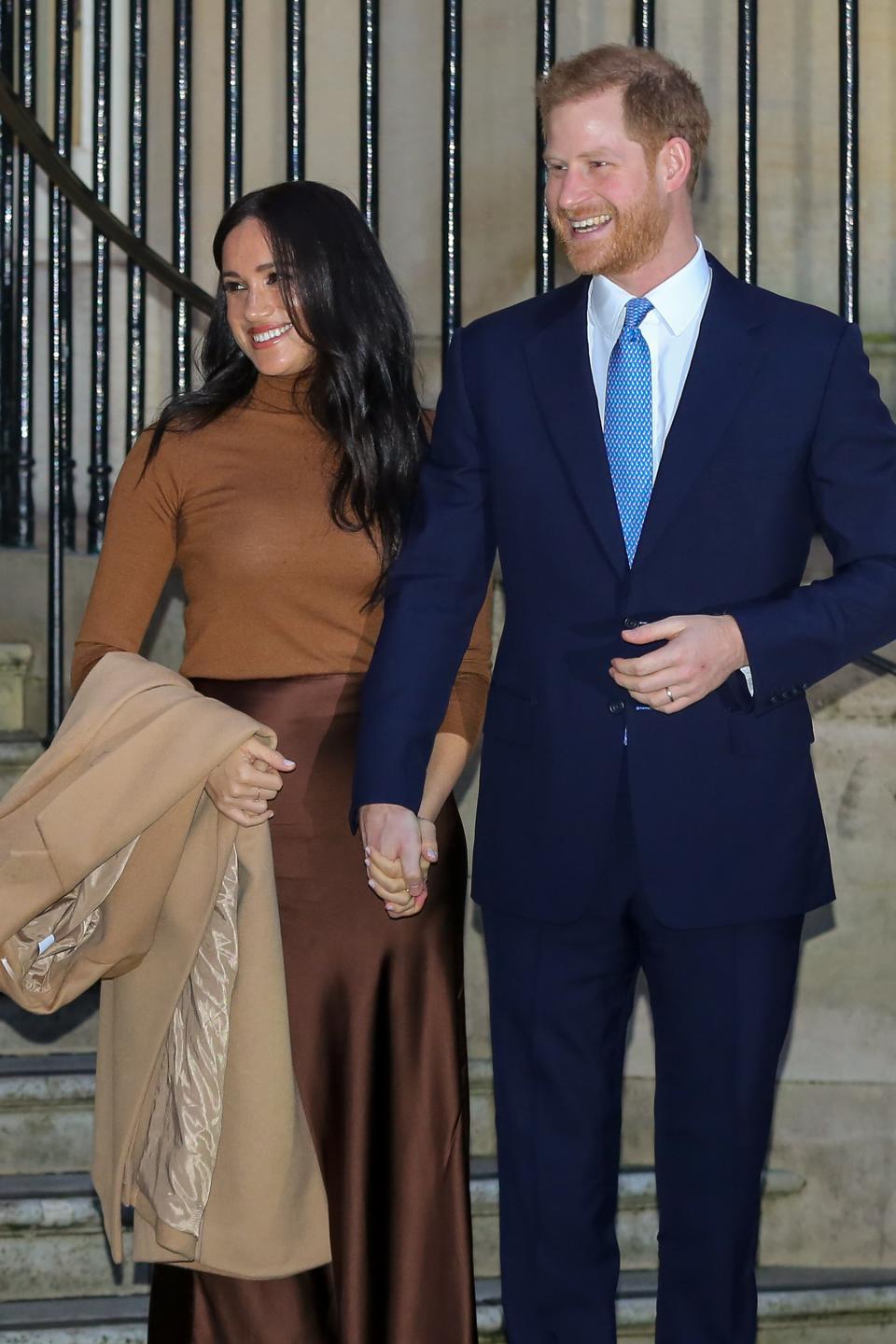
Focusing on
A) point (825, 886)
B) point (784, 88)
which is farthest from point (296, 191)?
point (784, 88)

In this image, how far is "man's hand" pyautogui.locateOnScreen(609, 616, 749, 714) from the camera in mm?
2039

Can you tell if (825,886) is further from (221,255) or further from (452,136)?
(452,136)

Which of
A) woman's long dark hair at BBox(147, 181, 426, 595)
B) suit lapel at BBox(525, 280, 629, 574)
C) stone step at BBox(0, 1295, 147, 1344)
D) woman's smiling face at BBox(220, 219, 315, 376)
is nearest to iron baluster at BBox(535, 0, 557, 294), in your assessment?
woman's long dark hair at BBox(147, 181, 426, 595)

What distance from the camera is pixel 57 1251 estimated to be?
3.29 metres

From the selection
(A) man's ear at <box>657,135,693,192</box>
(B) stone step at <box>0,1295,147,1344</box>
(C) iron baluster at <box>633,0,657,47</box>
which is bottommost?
(B) stone step at <box>0,1295,147,1344</box>

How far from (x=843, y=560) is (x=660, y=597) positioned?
226 mm

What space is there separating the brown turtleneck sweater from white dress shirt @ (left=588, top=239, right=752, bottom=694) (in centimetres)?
42

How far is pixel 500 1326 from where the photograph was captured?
322 centimetres

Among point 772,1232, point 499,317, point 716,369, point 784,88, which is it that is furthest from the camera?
point 784,88

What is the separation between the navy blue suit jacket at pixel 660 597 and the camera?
218 centimetres

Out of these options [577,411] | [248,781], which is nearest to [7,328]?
[248,781]

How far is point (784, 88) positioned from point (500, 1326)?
3647 millimetres

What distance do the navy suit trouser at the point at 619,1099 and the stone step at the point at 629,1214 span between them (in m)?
1.12

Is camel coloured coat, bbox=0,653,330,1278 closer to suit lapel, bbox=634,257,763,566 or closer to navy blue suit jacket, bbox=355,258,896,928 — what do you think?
navy blue suit jacket, bbox=355,258,896,928
